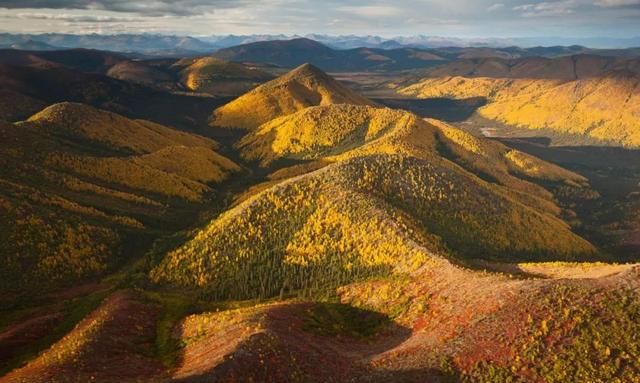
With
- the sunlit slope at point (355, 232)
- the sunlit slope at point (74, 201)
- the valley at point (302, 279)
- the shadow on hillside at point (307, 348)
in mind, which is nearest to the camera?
the shadow on hillside at point (307, 348)

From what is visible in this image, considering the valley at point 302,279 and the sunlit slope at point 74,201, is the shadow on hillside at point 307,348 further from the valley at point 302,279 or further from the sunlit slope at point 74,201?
the sunlit slope at point 74,201

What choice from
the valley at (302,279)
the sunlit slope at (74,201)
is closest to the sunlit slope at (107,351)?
the valley at (302,279)

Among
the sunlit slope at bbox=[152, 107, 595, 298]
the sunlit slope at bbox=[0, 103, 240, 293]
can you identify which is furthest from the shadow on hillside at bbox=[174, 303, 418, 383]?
the sunlit slope at bbox=[0, 103, 240, 293]

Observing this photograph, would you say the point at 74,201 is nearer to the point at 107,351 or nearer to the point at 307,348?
the point at 107,351

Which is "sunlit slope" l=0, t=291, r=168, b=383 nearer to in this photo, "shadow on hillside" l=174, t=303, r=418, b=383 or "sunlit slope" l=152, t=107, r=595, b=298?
"shadow on hillside" l=174, t=303, r=418, b=383

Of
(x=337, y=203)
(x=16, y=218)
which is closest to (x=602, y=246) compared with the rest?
(x=337, y=203)

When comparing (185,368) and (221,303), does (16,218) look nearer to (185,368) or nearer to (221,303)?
(221,303)

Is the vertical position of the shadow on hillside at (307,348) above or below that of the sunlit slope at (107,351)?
above

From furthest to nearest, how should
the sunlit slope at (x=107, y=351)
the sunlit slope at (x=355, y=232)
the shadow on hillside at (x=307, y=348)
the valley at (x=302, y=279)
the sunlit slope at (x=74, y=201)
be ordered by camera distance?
the sunlit slope at (x=74, y=201)
the sunlit slope at (x=355, y=232)
the sunlit slope at (x=107, y=351)
the valley at (x=302, y=279)
the shadow on hillside at (x=307, y=348)
